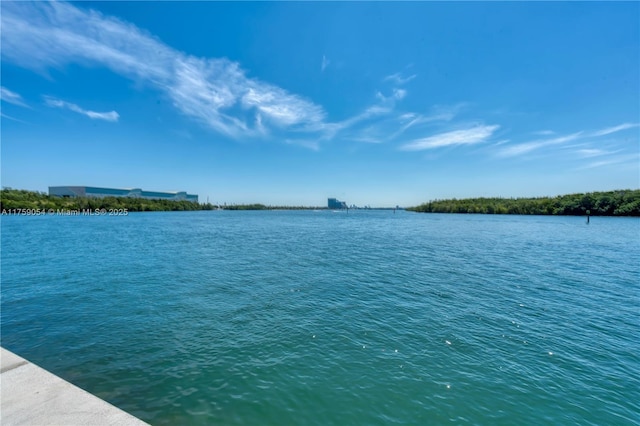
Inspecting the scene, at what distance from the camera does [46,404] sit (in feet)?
15.1

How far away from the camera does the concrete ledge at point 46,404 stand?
422 cm

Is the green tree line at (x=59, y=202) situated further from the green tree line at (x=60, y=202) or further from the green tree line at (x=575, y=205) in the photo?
the green tree line at (x=575, y=205)

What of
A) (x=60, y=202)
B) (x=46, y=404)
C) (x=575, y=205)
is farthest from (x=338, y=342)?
(x=60, y=202)

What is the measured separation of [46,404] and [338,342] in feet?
23.9

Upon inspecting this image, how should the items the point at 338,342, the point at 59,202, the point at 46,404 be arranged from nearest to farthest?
the point at 46,404 → the point at 338,342 → the point at 59,202

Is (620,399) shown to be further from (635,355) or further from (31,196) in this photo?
(31,196)

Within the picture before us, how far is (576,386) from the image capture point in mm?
7152

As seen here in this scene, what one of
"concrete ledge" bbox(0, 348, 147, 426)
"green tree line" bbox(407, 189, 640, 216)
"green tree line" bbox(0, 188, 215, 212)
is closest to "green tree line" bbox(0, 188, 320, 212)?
"green tree line" bbox(0, 188, 215, 212)

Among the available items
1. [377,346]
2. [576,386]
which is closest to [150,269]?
[377,346]

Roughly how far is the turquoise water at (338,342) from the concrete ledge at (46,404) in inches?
66.0

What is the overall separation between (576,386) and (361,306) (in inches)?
292

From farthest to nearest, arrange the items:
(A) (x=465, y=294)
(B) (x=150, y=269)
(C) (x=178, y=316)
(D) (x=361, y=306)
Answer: (B) (x=150, y=269) → (A) (x=465, y=294) → (D) (x=361, y=306) → (C) (x=178, y=316)

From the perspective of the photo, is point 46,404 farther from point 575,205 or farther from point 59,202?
point 59,202

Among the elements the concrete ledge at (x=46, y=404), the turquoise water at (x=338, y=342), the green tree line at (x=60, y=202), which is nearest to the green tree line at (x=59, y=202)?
the green tree line at (x=60, y=202)
